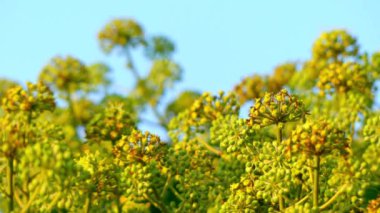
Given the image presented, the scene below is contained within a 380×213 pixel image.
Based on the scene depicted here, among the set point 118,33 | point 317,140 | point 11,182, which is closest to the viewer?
point 11,182

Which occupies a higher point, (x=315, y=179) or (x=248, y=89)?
(x=248, y=89)

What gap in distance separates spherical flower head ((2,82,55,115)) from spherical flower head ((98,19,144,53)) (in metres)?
8.40

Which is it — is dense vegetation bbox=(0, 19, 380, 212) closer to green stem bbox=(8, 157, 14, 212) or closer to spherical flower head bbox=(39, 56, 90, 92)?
green stem bbox=(8, 157, 14, 212)

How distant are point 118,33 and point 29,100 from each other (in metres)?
8.91

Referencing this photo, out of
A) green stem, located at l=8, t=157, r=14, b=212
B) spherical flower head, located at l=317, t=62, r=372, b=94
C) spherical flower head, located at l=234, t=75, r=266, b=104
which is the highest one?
spherical flower head, located at l=234, t=75, r=266, b=104

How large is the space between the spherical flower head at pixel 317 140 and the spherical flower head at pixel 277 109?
0.75 metres

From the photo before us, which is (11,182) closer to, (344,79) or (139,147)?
(139,147)

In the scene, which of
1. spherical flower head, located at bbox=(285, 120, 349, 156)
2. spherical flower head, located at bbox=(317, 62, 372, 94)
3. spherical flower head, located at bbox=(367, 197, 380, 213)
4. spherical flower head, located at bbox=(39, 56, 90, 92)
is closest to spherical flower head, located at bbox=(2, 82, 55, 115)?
spherical flower head, located at bbox=(285, 120, 349, 156)

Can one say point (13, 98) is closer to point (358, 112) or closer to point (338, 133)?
point (338, 133)

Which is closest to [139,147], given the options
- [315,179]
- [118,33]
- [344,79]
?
[315,179]

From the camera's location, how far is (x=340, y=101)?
957 cm

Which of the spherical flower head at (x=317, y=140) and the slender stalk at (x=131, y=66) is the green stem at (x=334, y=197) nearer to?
the spherical flower head at (x=317, y=140)

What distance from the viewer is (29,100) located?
639cm

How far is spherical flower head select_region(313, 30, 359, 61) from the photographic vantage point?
38.7 feet
